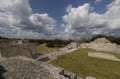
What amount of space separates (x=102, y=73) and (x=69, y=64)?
7733mm

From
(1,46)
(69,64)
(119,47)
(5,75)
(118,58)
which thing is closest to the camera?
(5,75)

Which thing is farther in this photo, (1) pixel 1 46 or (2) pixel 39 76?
(1) pixel 1 46

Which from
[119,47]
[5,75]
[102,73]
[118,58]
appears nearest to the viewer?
[5,75]

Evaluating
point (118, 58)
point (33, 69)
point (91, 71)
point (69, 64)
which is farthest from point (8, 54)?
point (118, 58)

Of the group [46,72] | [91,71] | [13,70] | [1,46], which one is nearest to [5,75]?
[13,70]

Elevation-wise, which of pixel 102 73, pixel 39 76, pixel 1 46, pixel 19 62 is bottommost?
pixel 102 73

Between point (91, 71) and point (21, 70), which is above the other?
point (21, 70)

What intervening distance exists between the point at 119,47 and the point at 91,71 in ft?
111

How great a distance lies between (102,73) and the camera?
104ft

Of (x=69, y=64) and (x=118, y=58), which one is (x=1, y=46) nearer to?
(x=69, y=64)

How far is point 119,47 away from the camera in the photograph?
6178 centimetres

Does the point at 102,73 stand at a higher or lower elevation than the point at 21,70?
lower

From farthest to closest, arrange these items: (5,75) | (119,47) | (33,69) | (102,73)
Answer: (119,47)
(102,73)
(33,69)
(5,75)

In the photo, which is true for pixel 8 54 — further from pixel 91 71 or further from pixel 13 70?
pixel 91 71
